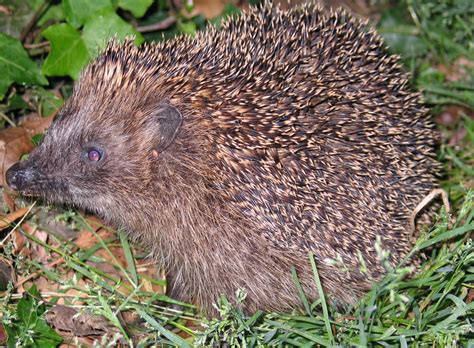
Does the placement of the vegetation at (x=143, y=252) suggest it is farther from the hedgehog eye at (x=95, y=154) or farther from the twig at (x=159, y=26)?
the hedgehog eye at (x=95, y=154)

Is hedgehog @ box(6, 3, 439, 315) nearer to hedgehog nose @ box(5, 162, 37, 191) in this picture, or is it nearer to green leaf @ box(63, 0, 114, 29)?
hedgehog nose @ box(5, 162, 37, 191)

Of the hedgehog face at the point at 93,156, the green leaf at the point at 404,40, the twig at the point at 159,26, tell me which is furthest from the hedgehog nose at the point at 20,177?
the green leaf at the point at 404,40

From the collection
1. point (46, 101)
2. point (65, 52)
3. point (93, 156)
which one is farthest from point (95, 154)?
point (46, 101)

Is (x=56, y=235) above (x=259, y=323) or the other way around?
above

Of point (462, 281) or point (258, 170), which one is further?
point (462, 281)

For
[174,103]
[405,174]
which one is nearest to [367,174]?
[405,174]

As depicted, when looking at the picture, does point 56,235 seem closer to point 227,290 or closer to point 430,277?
point 227,290

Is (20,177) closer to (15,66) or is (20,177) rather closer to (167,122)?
(167,122)
